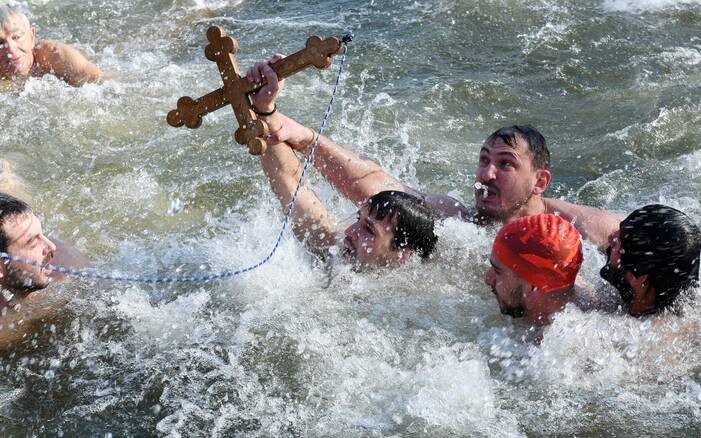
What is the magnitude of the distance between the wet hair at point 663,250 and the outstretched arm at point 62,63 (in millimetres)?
4835

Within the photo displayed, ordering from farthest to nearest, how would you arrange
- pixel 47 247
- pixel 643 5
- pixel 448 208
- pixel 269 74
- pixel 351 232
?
pixel 643 5 < pixel 448 208 < pixel 351 232 < pixel 47 247 < pixel 269 74

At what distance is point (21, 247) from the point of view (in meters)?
4.56

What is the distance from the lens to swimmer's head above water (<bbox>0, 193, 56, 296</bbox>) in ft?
14.8

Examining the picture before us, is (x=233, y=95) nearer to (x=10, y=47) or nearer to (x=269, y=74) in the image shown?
(x=269, y=74)

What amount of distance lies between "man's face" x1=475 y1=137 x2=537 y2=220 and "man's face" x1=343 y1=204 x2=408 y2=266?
0.66m

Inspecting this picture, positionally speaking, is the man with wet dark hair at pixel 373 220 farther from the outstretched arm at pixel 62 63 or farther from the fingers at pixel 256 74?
the outstretched arm at pixel 62 63

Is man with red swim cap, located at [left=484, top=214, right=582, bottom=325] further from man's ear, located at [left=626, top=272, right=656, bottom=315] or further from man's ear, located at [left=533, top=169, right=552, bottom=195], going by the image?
man's ear, located at [left=533, top=169, right=552, bottom=195]

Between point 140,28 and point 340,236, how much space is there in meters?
4.81

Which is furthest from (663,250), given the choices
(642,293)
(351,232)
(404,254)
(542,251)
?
(351,232)

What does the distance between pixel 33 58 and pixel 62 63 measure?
0.78 feet

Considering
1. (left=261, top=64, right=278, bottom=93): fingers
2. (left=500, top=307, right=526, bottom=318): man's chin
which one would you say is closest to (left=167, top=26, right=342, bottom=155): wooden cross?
(left=261, top=64, right=278, bottom=93): fingers

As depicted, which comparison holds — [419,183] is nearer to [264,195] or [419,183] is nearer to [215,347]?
[264,195]

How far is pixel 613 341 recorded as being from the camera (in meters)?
4.45

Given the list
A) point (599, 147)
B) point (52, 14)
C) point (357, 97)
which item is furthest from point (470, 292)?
point (52, 14)
